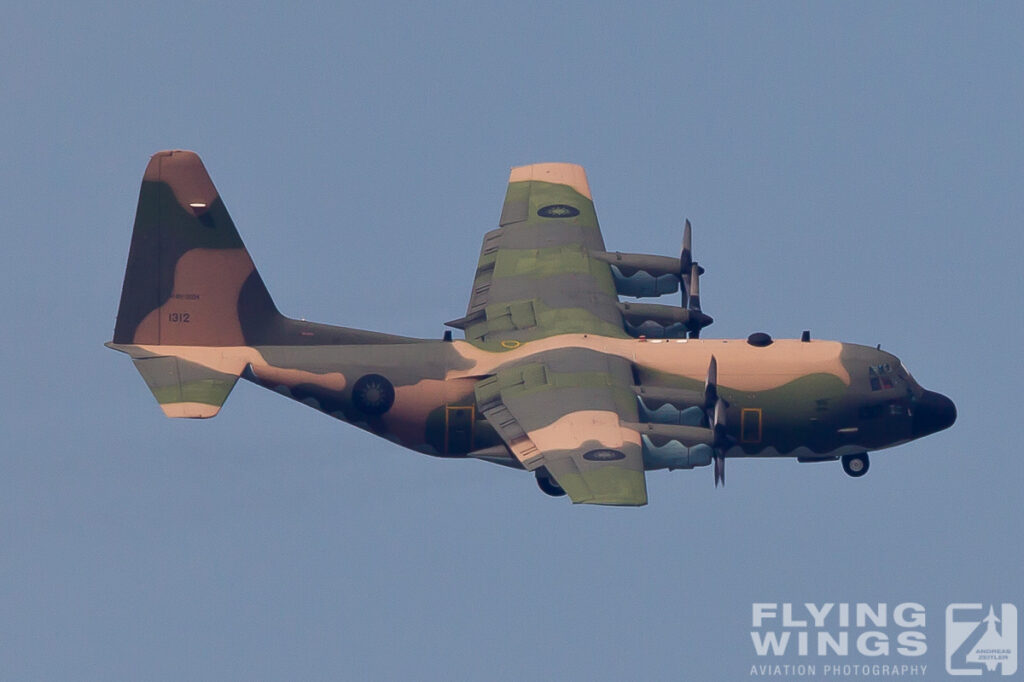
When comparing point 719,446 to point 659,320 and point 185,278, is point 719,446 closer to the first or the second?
point 659,320

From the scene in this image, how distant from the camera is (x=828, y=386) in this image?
6200 cm

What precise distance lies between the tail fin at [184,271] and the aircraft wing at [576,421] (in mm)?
7192

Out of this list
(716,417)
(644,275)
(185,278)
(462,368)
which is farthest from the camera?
(644,275)

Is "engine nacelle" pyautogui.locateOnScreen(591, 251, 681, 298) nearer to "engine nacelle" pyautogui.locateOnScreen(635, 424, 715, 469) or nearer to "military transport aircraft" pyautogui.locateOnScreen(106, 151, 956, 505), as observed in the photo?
"military transport aircraft" pyautogui.locateOnScreen(106, 151, 956, 505)

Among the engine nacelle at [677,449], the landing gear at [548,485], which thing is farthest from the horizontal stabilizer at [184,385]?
the engine nacelle at [677,449]

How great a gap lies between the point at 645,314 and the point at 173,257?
43.6ft

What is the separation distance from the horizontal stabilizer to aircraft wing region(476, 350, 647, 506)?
6820 mm

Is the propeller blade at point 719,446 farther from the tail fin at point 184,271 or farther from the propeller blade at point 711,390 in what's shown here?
the tail fin at point 184,271

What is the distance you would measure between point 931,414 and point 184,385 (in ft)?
65.9

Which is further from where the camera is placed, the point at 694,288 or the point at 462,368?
the point at 694,288

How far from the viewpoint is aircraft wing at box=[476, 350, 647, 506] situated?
55.3 meters

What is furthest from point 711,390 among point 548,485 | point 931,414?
point 931,414

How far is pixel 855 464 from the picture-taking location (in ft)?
208

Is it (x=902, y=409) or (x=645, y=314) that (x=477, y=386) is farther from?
(x=902, y=409)
